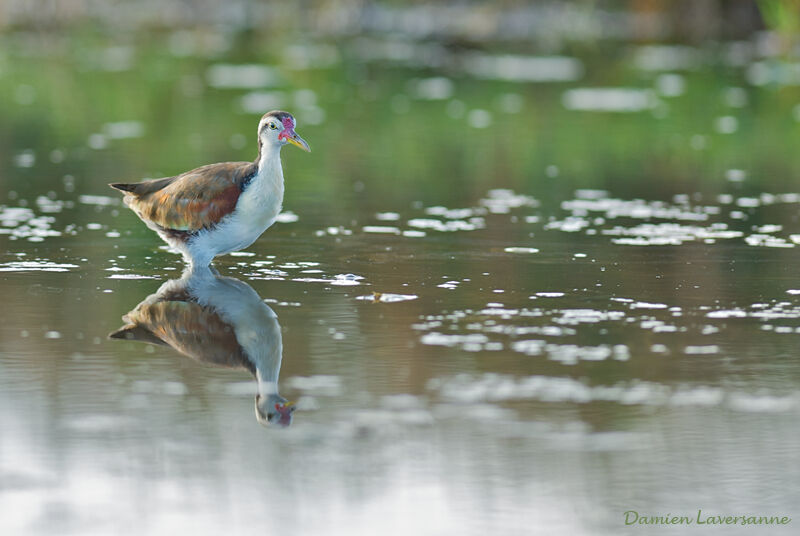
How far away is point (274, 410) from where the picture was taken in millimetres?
6582

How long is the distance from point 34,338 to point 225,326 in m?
0.95

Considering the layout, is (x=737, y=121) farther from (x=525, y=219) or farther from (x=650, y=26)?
(x=650, y=26)

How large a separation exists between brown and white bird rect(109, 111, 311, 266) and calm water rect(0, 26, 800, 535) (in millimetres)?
254

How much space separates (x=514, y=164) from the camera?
1513cm

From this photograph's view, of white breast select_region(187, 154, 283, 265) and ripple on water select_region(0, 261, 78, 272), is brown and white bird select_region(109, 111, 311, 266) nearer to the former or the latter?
white breast select_region(187, 154, 283, 265)

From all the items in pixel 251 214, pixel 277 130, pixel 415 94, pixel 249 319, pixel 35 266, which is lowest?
pixel 415 94

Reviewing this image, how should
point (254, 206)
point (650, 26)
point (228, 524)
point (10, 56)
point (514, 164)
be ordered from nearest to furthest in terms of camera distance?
point (228, 524)
point (254, 206)
point (514, 164)
point (10, 56)
point (650, 26)

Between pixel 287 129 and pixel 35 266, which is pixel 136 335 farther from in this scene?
pixel 287 129

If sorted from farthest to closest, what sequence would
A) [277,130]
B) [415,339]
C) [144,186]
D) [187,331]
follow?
[144,186] < [277,130] < [187,331] < [415,339]

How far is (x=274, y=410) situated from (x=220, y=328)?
153cm

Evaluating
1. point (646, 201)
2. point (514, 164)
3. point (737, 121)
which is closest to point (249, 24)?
point (737, 121)

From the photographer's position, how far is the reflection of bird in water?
23.2 ft

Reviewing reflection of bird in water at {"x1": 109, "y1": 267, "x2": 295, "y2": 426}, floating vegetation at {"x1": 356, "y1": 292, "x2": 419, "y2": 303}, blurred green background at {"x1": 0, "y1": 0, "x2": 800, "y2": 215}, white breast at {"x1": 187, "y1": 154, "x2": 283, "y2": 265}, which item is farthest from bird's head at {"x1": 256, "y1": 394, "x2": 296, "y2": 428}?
blurred green background at {"x1": 0, "y1": 0, "x2": 800, "y2": 215}

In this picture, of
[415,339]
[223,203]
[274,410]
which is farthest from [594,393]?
[223,203]
